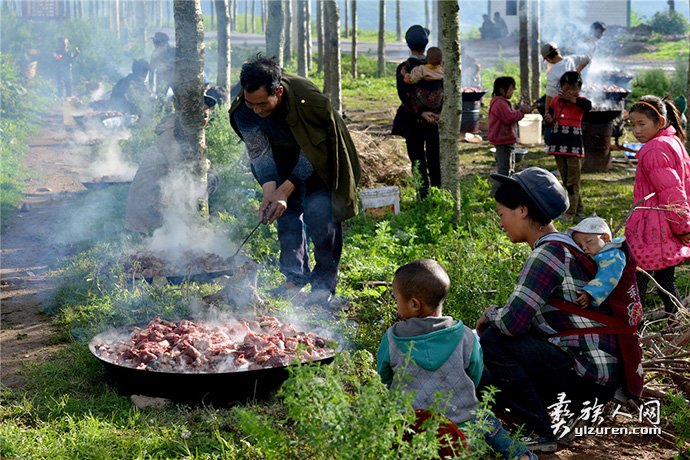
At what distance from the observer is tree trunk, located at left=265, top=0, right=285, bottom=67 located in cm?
1554

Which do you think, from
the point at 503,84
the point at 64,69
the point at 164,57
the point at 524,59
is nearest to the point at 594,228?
the point at 503,84

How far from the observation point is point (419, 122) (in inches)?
393

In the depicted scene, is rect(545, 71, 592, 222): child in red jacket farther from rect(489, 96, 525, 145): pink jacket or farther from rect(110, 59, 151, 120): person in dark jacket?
rect(110, 59, 151, 120): person in dark jacket

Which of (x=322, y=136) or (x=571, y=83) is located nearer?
(x=322, y=136)

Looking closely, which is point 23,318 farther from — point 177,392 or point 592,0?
point 592,0

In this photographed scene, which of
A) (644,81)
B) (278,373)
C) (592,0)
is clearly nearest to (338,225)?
(278,373)

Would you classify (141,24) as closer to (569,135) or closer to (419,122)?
(419,122)

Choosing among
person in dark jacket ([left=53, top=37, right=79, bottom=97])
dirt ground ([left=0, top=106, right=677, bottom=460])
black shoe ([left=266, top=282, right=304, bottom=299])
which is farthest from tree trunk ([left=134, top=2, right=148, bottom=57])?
black shoe ([left=266, top=282, right=304, bottom=299])

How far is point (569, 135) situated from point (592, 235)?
5086mm

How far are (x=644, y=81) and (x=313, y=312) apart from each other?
720 inches

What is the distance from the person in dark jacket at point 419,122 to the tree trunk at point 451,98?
0.93m

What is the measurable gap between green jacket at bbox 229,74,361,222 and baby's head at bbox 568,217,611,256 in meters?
2.16

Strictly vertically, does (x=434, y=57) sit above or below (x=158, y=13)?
below

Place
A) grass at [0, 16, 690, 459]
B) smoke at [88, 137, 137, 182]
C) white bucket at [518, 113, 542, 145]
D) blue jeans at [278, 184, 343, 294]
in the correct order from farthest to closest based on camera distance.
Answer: white bucket at [518, 113, 542, 145], smoke at [88, 137, 137, 182], blue jeans at [278, 184, 343, 294], grass at [0, 16, 690, 459]
